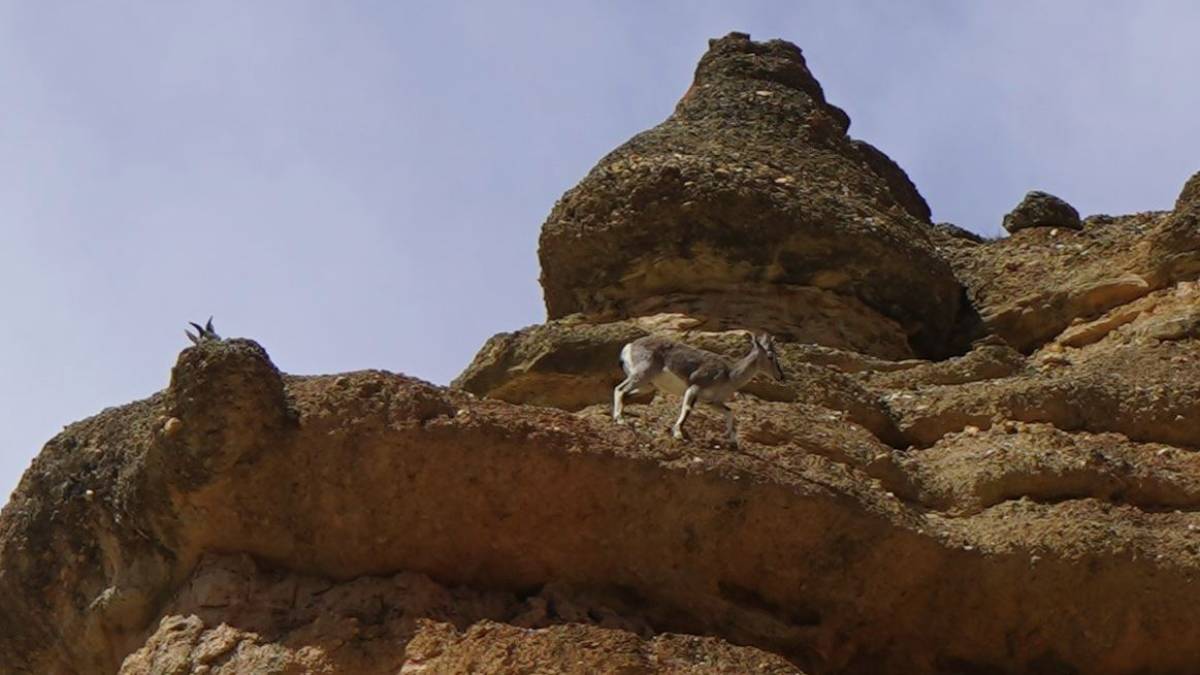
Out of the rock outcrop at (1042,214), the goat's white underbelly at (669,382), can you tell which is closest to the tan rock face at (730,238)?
the rock outcrop at (1042,214)

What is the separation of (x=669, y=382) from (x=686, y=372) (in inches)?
7.2

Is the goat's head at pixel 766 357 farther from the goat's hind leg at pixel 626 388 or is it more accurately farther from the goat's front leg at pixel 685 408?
the goat's hind leg at pixel 626 388

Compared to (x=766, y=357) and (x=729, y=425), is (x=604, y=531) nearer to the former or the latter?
(x=729, y=425)

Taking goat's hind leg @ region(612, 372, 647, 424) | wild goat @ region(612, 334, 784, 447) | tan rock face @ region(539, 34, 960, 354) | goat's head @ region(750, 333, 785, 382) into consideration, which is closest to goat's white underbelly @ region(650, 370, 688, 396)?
wild goat @ region(612, 334, 784, 447)

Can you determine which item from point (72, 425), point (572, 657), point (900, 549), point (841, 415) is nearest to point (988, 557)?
point (900, 549)

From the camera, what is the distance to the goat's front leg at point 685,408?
52.5ft

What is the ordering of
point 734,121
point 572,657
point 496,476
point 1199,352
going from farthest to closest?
point 734,121 → point 1199,352 → point 496,476 → point 572,657

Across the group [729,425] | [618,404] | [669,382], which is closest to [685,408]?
[729,425]

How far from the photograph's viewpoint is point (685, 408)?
16.3 metres

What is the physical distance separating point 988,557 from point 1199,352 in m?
4.85

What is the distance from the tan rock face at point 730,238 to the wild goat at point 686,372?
4.84 meters

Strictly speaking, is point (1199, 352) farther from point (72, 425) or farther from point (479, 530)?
point (72, 425)

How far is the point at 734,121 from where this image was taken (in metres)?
25.1

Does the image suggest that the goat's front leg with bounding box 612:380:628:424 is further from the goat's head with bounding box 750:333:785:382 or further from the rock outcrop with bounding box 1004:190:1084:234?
the rock outcrop with bounding box 1004:190:1084:234
